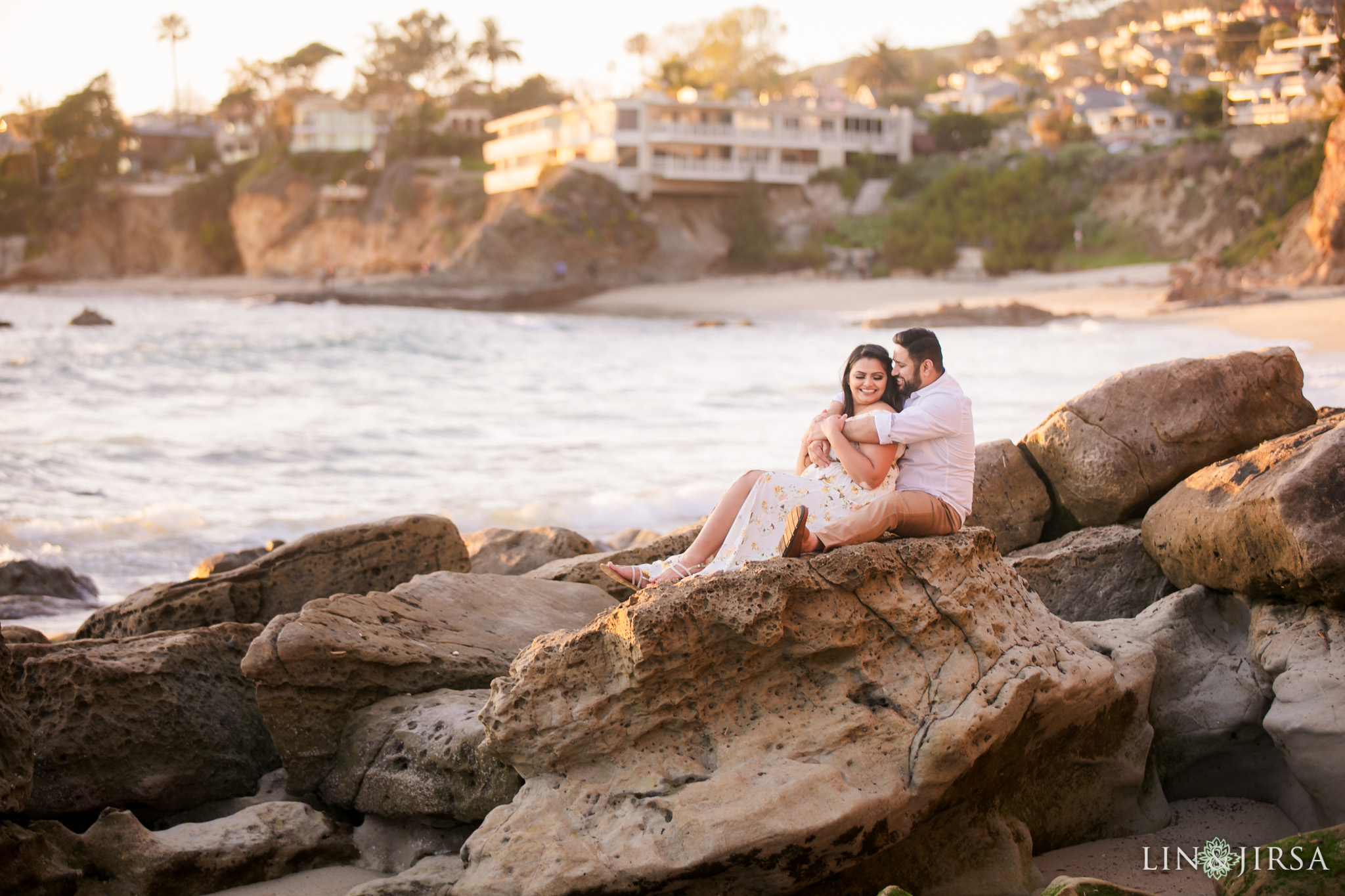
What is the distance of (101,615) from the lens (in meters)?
5.44

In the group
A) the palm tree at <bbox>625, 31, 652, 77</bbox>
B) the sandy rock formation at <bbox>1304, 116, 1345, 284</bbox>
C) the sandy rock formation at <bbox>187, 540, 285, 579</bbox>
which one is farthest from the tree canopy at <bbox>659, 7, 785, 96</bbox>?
the sandy rock formation at <bbox>187, 540, 285, 579</bbox>

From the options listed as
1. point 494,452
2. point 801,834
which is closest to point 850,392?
point 801,834

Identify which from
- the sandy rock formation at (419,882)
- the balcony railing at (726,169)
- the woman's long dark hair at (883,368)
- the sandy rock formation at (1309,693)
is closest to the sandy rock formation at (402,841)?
the sandy rock formation at (419,882)

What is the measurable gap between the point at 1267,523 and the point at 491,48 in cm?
7850

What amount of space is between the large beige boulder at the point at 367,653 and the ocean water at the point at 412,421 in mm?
3342

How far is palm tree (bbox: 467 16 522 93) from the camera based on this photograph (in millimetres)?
75062

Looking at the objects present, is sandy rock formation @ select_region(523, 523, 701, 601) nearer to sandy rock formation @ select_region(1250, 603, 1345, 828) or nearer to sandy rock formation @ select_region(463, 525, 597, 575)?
sandy rock formation @ select_region(463, 525, 597, 575)

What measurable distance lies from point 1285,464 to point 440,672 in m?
3.40

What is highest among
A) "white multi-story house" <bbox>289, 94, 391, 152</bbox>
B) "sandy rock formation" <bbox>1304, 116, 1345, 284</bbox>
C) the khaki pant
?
"white multi-story house" <bbox>289, 94, 391, 152</bbox>

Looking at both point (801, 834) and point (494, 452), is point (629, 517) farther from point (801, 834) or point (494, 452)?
point (801, 834)

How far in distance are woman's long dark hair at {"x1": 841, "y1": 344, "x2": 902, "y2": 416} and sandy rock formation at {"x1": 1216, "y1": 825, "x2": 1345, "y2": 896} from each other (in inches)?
82.3

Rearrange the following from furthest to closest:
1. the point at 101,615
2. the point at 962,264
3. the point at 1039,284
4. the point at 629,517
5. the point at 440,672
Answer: the point at 962,264, the point at 1039,284, the point at 629,517, the point at 101,615, the point at 440,672

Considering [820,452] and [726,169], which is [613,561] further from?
[726,169]

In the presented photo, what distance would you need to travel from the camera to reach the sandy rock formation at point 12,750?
331 cm
